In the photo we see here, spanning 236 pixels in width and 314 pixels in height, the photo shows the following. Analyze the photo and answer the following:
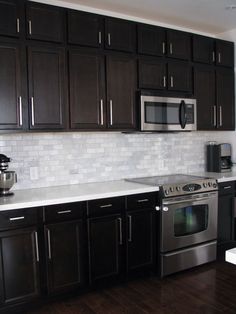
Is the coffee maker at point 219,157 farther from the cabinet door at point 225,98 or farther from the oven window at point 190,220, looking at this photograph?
the oven window at point 190,220

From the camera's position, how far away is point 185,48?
3.75m

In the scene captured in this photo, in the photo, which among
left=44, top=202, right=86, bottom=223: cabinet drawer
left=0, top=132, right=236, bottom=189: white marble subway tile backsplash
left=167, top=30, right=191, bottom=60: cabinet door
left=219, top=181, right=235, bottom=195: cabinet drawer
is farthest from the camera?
left=219, top=181, right=235, bottom=195: cabinet drawer

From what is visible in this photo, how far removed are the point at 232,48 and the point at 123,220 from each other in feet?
9.04

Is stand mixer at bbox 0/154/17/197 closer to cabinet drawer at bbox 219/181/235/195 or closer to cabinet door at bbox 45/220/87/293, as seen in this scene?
cabinet door at bbox 45/220/87/293

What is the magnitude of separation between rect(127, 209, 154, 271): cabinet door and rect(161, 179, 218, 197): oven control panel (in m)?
0.27

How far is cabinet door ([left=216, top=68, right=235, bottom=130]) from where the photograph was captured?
13.5 feet

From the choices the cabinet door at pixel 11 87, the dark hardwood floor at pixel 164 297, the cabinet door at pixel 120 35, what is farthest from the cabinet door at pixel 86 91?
the dark hardwood floor at pixel 164 297

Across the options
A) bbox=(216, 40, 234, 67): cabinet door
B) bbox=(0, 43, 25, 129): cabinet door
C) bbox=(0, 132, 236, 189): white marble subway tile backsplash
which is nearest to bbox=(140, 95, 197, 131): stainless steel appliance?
bbox=(0, 132, 236, 189): white marble subway tile backsplash

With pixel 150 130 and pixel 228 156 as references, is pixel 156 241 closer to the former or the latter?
pixel 150 130

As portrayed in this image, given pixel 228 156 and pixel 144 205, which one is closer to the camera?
pixel 144 205

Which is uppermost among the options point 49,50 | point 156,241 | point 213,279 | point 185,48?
point 185,48

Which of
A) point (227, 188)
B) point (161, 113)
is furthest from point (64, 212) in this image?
point (227, 188)

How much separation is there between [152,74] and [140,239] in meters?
1.74

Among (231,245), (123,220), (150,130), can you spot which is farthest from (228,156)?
(123,220)
